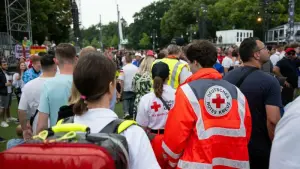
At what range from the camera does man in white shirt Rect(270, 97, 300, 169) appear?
1280mm

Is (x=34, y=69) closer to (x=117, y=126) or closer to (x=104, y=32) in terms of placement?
(x=117, y=126)

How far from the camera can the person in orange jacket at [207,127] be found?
274 cm

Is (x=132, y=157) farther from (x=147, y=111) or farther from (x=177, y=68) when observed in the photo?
(x=177, y=68)

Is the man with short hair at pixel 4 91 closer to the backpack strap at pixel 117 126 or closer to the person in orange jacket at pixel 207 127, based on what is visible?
the person in orange jacket at pixel 207 127

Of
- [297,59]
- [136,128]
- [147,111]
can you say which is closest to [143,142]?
[136,128]

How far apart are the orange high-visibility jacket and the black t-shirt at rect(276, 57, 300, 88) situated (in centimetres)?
713

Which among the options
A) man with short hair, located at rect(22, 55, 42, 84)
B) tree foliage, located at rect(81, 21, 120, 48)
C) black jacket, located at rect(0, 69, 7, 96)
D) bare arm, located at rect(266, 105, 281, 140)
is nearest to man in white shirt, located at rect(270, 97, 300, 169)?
bare arm, located at rect(266, 105, 281, 140)

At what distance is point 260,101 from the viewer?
11.5 feet

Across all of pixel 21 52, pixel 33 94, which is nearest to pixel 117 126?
pixel 33 94

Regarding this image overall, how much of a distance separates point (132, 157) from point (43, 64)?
10.3ft

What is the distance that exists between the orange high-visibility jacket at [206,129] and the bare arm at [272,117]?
2.00 feet

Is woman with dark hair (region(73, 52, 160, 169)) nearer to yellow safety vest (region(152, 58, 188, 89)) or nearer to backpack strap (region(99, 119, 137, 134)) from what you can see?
backpack strap (region(99, 119, 137, 134))

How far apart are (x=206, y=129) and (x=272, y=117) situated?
3.31 feet

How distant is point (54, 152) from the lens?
1484 mm
